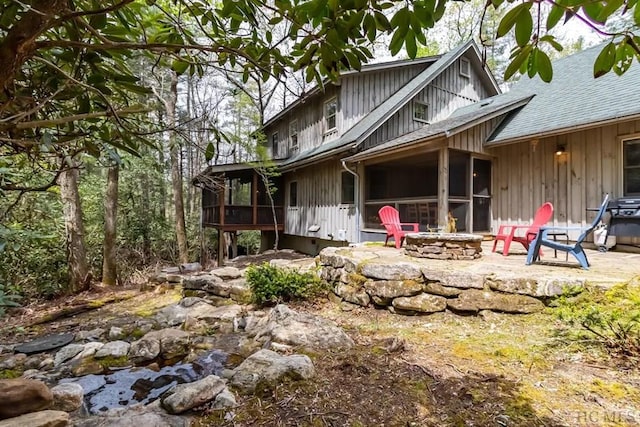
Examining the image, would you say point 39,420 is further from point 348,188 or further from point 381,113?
point 381,113

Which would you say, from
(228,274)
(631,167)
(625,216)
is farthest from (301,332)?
(631,167)

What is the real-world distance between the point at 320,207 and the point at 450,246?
5.96m

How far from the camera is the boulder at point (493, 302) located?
12.6 ft

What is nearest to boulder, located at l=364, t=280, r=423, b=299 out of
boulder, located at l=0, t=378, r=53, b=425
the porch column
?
the porch column

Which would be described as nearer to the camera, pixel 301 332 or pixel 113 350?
pixel 301 332

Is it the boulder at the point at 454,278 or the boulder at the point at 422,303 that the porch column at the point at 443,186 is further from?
the boulder at the point at 422,303

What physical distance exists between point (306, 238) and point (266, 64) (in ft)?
35.1

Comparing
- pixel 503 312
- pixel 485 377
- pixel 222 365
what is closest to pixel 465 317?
pixel 503 312

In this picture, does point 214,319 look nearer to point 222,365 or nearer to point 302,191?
point 222,365

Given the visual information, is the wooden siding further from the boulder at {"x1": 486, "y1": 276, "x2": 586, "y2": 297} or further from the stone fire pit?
the boulder at {"x1": 486, "y1": 276, "x2": 586, "y2": 297}

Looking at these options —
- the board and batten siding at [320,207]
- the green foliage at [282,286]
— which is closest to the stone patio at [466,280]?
the green foliage at [282,286]

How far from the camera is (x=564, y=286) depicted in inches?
146

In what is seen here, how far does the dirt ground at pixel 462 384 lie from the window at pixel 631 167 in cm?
393

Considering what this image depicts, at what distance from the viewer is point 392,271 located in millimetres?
4680
